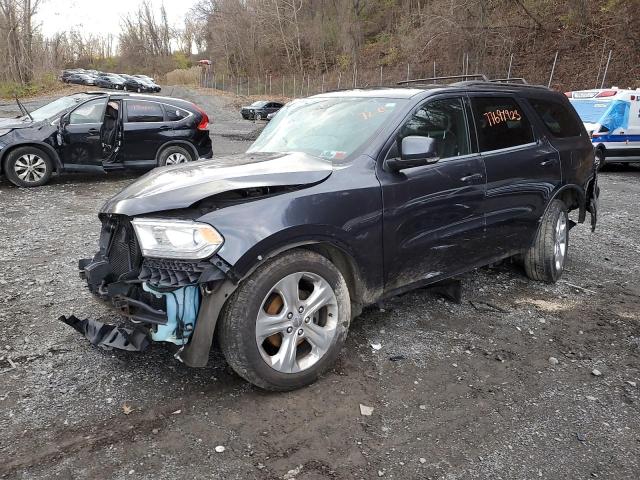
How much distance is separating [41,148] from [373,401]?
8.46 meters

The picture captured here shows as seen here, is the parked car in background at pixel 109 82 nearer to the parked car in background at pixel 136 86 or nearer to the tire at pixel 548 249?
the parked car in background at pixel 136 86

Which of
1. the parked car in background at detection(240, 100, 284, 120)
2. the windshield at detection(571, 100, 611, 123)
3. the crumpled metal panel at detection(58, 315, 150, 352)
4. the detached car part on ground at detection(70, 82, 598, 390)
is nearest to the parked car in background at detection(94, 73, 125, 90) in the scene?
the parked car in background at detection(240, 100, 284, 120)

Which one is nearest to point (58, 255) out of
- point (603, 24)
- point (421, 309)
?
point (421, 309)

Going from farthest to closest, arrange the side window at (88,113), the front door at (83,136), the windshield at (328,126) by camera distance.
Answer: the side window at (88,113)
the front door at (83,136)
the windshield at (328,126)

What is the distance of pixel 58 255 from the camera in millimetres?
5570

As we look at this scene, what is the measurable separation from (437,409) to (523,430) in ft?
1.48

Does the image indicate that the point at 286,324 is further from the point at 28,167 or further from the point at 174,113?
the point at 174,113

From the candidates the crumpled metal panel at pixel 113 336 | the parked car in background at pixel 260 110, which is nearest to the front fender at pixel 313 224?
the crumpled metal panel at pixel 113 336

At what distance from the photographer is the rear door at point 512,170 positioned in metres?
4.08

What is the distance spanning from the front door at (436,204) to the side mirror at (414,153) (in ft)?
0.25

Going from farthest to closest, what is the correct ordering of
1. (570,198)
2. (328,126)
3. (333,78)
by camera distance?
(333,78) → (570,198) → (328,126)

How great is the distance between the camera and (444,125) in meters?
3.86

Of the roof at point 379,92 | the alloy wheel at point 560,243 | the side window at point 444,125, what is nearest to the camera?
the side window at point 444,125

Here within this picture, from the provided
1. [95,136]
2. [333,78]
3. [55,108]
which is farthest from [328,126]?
[333,78]
